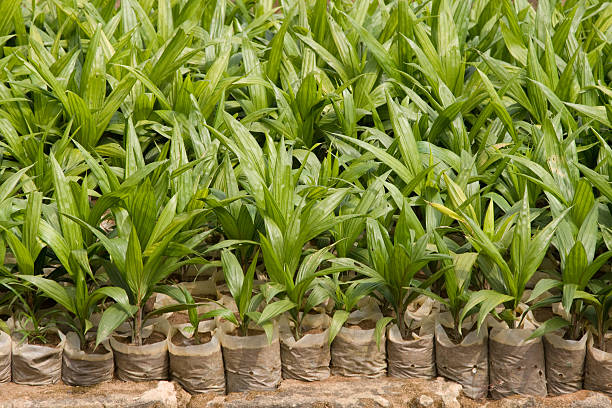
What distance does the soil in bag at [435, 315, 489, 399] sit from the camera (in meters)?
2.11

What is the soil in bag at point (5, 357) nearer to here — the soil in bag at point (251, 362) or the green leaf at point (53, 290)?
the green leaf at point (53, 290)

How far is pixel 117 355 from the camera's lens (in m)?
2.12

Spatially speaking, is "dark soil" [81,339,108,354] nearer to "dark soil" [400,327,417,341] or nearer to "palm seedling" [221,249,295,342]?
"palm seedling" [221,249,295,342]

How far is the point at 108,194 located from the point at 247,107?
761mm

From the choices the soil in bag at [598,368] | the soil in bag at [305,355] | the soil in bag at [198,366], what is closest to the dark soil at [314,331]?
the soil in bag at [305,355]

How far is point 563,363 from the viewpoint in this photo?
6.87ft

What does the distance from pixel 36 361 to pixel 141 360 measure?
0.27 meters

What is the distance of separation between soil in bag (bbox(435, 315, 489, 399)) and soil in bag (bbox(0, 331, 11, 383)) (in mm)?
1082

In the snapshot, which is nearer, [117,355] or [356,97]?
[117,355]

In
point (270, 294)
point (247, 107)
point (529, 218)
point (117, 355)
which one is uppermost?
point (247, 107)

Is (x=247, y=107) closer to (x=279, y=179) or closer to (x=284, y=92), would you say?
(x=284, y=92)

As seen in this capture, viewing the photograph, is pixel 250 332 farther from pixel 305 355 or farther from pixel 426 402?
pixel 426 402

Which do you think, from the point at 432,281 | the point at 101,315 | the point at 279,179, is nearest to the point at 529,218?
the point at 432,281

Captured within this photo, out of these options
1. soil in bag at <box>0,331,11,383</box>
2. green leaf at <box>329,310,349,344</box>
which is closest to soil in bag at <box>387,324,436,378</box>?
green leaf at <box>329,310,349,344</box>
